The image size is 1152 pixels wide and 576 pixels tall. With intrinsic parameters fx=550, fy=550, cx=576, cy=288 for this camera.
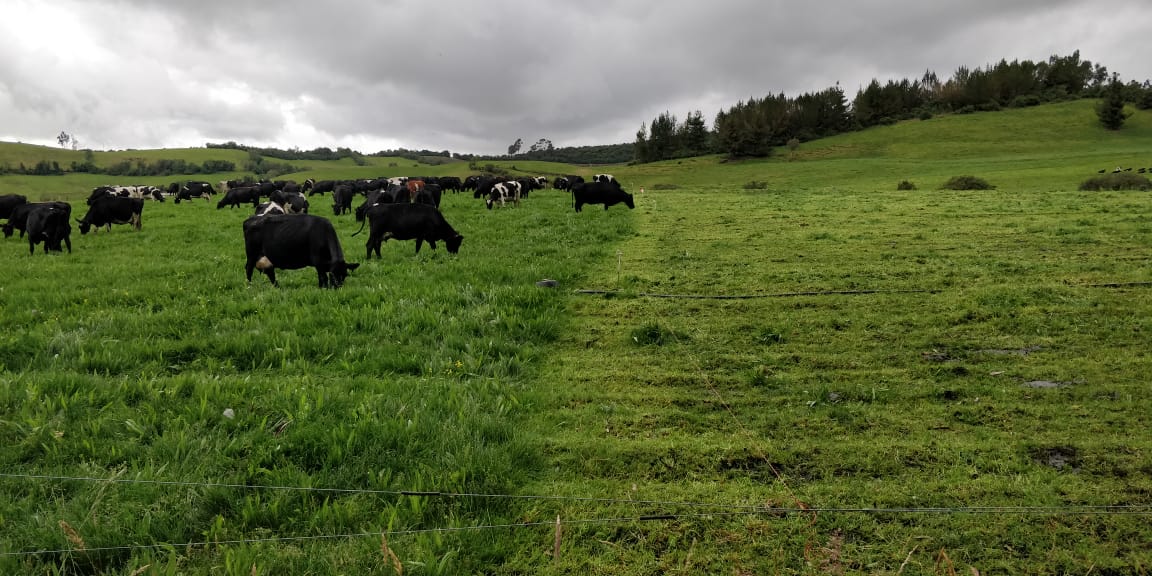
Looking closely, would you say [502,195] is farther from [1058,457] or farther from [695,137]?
[695,137]

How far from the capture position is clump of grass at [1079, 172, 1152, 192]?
3025cm

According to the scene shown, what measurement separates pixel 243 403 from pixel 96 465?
3.64ft

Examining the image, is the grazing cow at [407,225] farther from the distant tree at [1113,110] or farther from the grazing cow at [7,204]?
the distant tree at [1113,110]

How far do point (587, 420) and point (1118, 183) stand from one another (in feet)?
134

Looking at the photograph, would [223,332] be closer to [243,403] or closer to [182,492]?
[243,403]

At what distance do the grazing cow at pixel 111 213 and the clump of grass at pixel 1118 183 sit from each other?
47.2 meters

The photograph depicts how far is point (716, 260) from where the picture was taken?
1316 cm

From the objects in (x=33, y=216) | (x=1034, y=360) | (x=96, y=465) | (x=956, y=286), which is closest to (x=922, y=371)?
(x=1034, y=360)

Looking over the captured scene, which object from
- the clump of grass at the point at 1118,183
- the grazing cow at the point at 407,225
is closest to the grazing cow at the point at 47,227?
the grazing cow at the point at 407,225

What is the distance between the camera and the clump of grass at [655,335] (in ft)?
24.2

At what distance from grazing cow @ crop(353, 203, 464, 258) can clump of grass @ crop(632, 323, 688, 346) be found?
25.9ft

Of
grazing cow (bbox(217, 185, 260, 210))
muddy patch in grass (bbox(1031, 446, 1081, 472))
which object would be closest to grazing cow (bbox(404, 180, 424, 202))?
grazing cow (bbox(217, 185, 260, 210))

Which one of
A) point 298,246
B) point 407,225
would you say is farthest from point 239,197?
point 298,246

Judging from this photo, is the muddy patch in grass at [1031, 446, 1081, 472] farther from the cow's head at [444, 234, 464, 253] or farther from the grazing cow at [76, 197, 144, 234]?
the grazing cow at [76, 197, 144, 234]
